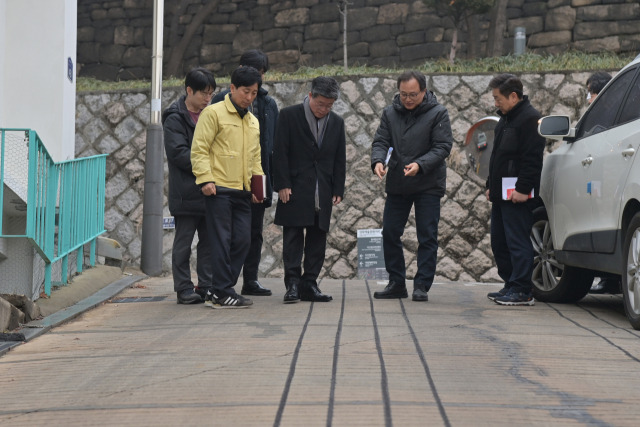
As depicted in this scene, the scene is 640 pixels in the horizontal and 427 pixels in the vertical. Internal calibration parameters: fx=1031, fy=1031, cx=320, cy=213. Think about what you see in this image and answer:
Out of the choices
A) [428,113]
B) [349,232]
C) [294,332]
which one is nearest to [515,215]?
[428,113]

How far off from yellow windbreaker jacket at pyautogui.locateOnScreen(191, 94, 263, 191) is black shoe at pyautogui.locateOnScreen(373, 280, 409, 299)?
4.63 ft

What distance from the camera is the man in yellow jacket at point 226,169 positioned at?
7262mm

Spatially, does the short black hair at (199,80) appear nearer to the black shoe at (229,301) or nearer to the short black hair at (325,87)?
the short black hair at (325,87)

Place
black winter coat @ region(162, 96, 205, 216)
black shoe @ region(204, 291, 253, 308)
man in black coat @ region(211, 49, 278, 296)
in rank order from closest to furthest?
1. black shoe @ region(204, 291, 253, 308)
2. black winter coat @ region(162, 96, 205, 216)
3. man in black coat @ region(211, 49, 278, 296)

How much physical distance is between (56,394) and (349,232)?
386 inches

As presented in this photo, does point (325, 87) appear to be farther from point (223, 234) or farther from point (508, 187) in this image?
point (508, 187)

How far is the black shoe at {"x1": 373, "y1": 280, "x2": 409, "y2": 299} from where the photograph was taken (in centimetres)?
808

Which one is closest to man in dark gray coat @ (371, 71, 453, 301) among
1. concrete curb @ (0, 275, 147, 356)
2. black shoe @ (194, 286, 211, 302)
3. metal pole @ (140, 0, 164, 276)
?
black shoe @ (194, 286, 211, 302)

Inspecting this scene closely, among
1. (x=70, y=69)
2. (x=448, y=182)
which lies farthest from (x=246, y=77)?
(x=448, y=182)

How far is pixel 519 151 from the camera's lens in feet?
25.4

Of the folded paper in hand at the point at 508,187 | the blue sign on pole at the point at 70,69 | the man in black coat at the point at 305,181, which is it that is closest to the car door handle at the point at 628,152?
the folded paper in hand at the point at 508,187

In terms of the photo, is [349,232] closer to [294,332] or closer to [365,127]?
[365,127]

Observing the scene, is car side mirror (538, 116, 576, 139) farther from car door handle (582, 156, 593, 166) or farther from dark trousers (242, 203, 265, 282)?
dark trousers (242, 203, 265, 282)

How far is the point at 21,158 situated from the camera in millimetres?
7078
